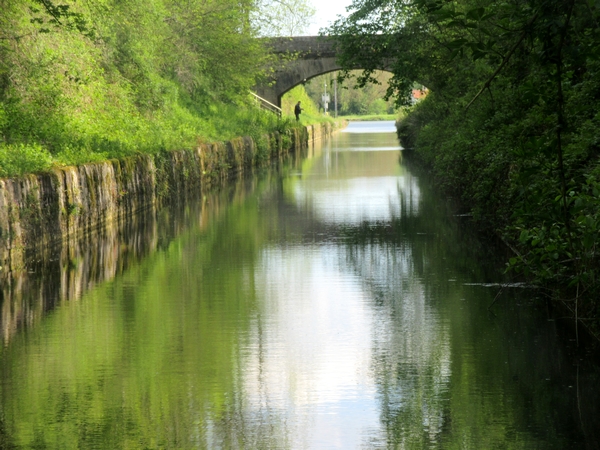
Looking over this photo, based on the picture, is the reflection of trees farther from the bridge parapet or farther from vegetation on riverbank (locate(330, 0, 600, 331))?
the bridge parapet

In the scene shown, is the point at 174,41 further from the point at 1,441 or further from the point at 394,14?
the point at 1,441

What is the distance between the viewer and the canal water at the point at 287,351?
23.8 feet

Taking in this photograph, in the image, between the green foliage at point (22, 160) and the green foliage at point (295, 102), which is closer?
the green foliage at point (22, 160)

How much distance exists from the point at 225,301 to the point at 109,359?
2.93m

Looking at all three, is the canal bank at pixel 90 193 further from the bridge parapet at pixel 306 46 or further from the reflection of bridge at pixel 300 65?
the reflection of bridge at pixel 300 65


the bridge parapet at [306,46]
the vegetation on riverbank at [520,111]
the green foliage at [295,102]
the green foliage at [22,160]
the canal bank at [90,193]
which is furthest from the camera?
the green foliage at [295,102]

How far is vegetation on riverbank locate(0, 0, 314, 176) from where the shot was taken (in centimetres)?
2172

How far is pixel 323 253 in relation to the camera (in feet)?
54.0

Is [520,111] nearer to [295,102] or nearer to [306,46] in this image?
[306,46]

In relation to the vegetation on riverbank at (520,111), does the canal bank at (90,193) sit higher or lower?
lower

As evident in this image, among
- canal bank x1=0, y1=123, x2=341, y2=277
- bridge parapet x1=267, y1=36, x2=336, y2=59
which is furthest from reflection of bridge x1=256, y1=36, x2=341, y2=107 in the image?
canal bank x1=0, y1=123, x2=341, y2=277

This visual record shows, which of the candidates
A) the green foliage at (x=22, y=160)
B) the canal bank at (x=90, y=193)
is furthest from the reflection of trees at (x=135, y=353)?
the green foliage at (x=22, y=160)

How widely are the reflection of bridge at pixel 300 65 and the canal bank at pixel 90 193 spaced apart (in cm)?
2957

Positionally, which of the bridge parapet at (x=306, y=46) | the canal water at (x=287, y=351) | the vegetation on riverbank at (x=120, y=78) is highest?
the bridge parapet at (x=306, y=46)
